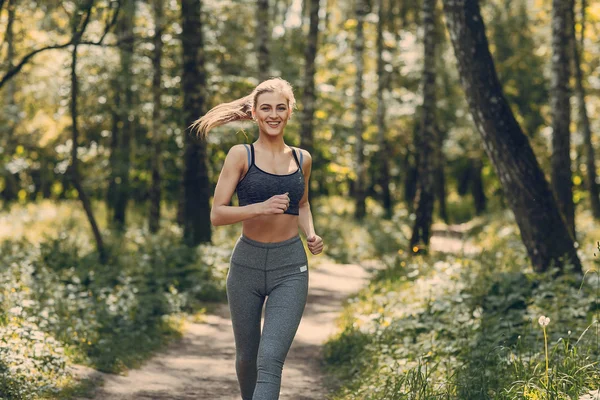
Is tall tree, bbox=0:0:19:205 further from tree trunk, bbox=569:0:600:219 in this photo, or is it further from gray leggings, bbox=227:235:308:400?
tree trunk, bbox=569:0:600:219

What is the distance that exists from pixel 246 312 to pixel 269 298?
0.57ft

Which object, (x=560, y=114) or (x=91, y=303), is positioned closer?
(x=91, y=303)

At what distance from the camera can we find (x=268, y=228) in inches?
199

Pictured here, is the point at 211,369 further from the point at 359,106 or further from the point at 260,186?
the point at 359,106

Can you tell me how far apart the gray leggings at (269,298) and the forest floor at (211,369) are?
245 cm

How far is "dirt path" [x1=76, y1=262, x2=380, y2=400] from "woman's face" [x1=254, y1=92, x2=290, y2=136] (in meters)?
3.21

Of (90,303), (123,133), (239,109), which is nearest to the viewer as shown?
(239,109)

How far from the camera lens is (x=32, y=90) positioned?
26.3 m

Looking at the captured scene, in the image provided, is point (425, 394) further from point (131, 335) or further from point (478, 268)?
point (478, 268)

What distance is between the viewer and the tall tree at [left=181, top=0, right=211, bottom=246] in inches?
598

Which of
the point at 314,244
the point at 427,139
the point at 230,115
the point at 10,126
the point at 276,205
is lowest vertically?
the point at 314,244

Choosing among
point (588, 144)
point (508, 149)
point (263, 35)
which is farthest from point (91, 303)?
point (588, 144)

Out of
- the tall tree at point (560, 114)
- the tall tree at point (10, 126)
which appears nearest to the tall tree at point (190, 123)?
the tall tree at point (10, 126)

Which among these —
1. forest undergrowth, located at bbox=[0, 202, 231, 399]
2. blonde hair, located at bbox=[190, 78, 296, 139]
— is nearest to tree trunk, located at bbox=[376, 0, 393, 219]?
forest undergrowth, located at bbox=[0, 202, 231, 399]
